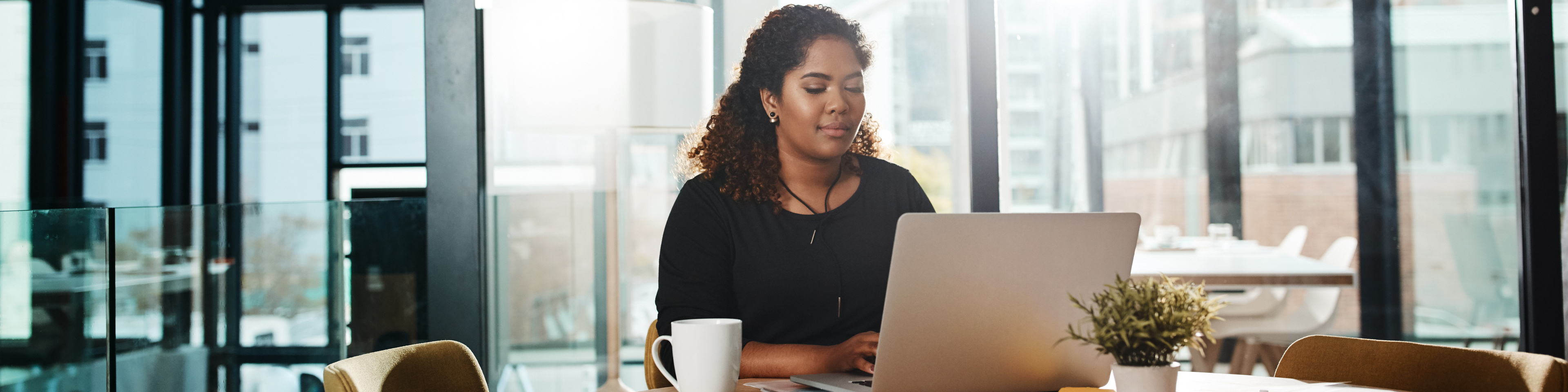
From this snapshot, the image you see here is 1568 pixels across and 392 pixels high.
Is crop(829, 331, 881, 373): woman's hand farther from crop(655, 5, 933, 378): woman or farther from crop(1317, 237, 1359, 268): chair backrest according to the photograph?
crop(1317, 237, 1359, 268): chair backrest

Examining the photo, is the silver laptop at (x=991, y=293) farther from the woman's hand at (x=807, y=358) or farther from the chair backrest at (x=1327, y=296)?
the chair backrest at (x=1327, y=296)

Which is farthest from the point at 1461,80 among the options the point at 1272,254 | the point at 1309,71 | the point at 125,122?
the point at 125,122

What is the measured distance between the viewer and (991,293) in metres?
0.91

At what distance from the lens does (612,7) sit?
2.06 metres

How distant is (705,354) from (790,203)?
0.72 m

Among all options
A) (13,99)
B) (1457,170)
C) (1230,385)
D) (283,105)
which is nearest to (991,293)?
(1230,385)

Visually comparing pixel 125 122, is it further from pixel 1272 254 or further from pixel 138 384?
pixel 1272 254

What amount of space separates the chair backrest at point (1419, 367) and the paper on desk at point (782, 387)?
2.68 ft

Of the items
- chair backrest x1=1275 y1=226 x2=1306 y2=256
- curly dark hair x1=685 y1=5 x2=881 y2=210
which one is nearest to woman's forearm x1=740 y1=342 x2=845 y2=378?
curly dark hair x1=685 y1=5 x2=881 y2=210

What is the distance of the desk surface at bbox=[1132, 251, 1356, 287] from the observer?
9.85ft

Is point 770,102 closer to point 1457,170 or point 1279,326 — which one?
point 1279,326

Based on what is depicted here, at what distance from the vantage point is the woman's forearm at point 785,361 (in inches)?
48.6

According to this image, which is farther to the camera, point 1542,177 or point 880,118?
point 880,118

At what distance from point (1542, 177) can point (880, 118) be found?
192 centimetres
